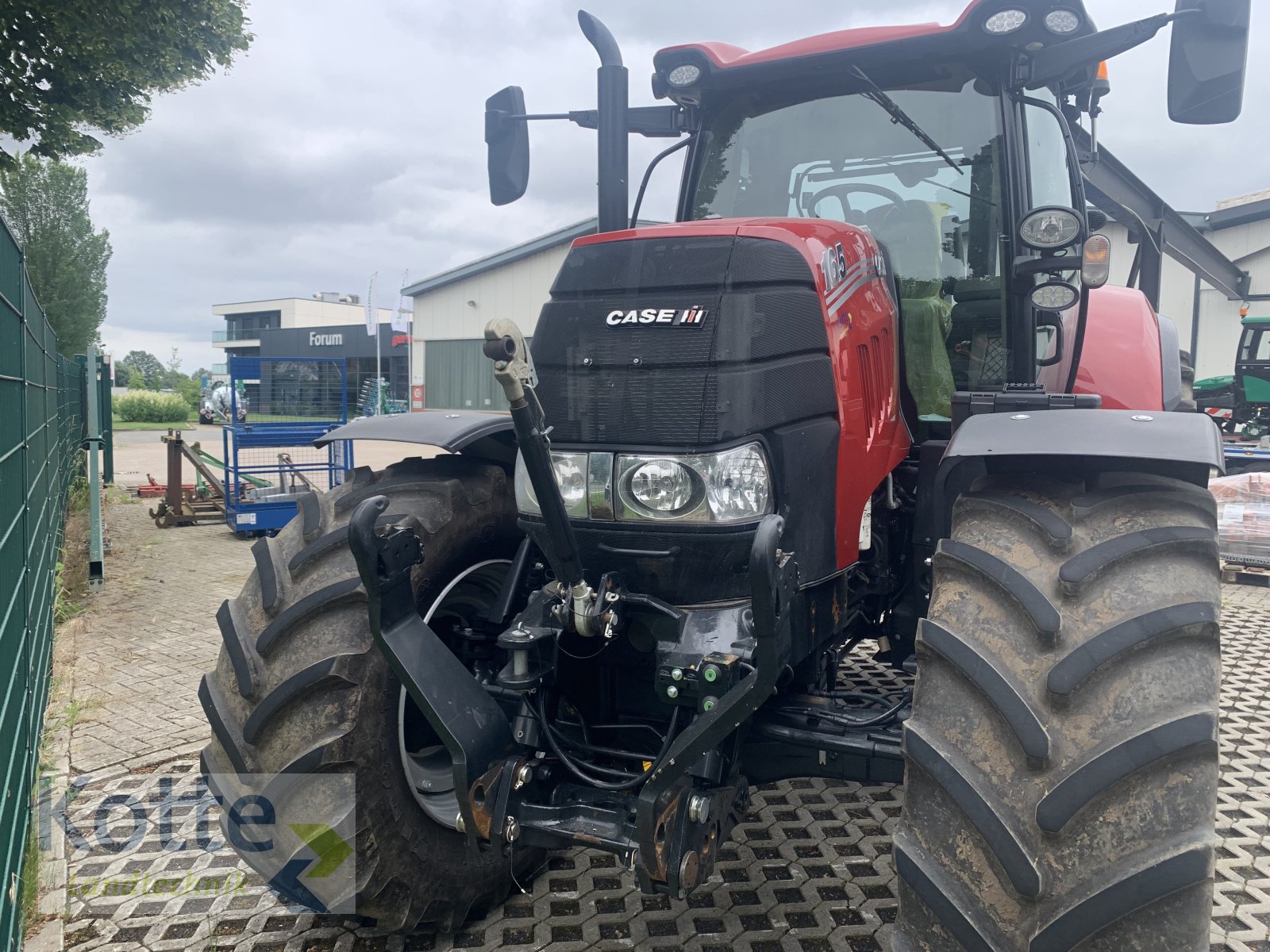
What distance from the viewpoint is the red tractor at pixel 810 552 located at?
1.71 metres

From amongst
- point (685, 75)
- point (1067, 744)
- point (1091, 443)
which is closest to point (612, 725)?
point (1067, 744)

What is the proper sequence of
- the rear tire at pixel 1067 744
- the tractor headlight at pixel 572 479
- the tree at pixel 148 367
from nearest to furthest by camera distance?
the rear tire at pixel 1067 744 → the tractor headlight at pixel 572 479 → the tree at pixel 148 367

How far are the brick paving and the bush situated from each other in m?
44.4

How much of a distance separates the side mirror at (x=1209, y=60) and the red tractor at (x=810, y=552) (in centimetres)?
1

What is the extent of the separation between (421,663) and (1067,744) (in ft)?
4.68

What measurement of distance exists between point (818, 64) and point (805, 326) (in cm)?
126

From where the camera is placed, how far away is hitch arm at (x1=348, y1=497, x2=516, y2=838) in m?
2.16

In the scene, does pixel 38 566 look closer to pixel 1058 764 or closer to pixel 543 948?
pixel 543 948

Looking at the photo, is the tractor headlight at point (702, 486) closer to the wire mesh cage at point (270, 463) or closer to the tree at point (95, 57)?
the wire mesh cage at point (270, 463)

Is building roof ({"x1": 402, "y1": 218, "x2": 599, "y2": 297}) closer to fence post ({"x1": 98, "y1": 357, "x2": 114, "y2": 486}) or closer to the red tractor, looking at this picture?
fence post ({"x1": 98, "y1": 357, "x2": 114, "y2": 486})

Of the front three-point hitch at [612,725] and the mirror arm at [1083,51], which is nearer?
the front three-point hitch at [612,725]

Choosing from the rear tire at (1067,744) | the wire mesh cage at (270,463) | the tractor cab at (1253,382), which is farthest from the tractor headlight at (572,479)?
the tractor cab at (1253,382)

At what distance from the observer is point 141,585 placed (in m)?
7.61

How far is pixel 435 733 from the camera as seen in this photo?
2.75 m
